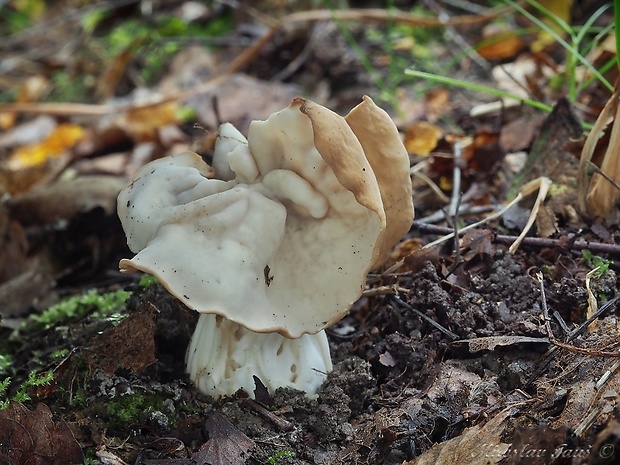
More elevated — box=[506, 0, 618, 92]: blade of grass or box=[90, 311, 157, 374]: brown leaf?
box=[506, 0, 618, 92]: blade of grass

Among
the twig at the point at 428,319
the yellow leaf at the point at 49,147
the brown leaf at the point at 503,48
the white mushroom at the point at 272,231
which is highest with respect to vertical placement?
the white mushroom at the point at 272,231

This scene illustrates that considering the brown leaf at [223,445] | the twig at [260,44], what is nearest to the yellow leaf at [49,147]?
the twig at [260,44]

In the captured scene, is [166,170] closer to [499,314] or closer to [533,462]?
[499,314]

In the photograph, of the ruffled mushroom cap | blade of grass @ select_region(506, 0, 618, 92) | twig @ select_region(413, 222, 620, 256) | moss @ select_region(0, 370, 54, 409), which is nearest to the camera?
the ruffled mushroom cap

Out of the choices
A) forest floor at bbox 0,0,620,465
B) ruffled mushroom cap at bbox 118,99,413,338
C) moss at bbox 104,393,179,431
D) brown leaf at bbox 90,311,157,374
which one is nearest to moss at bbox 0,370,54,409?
forest floor at bbox 0,0,620,465

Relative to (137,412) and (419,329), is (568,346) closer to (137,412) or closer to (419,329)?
(419,329)

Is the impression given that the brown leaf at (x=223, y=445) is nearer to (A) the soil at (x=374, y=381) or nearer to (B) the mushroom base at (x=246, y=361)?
(A) the soil at (x=374, y=381)

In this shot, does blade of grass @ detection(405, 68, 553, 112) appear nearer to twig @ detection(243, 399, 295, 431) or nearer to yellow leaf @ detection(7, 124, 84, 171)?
twig @ detection(243, 399, 295, 431)

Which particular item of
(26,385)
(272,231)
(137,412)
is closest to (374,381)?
(272,231)
